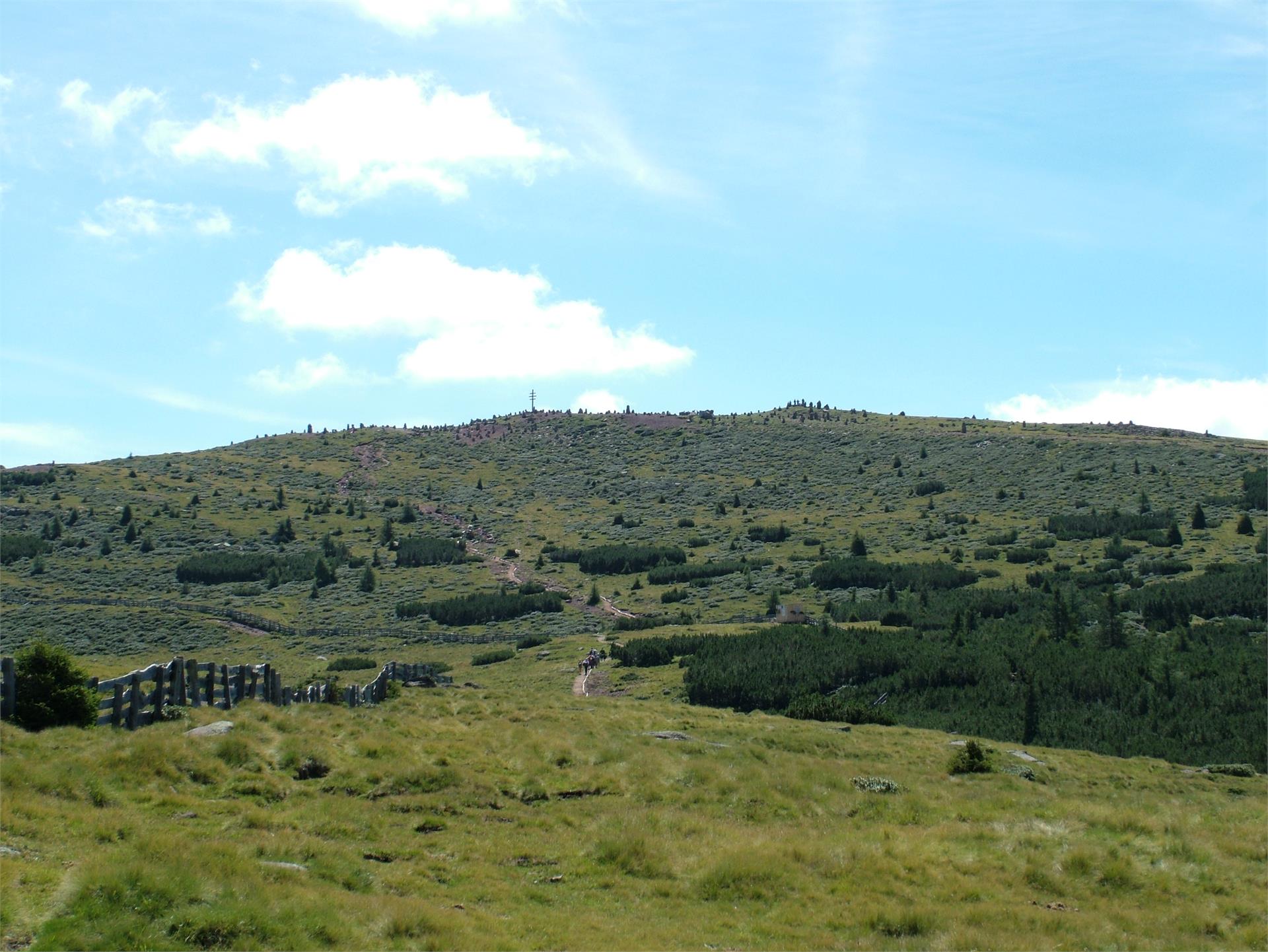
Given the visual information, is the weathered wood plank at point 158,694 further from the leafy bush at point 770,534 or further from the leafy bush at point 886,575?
the leafy bush at point 770,534

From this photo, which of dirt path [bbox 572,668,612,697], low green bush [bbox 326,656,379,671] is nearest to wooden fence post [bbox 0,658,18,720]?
dirt path [bbox 572,668,612,697]

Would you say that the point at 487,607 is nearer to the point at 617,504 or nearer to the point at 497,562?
the point at 497,562

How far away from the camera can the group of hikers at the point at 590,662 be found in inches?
2530

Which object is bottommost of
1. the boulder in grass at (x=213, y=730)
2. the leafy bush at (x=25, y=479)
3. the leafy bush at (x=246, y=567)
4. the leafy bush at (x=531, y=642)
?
the leafy bush at (x=531, y=642)

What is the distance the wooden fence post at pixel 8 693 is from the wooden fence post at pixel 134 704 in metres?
1.78

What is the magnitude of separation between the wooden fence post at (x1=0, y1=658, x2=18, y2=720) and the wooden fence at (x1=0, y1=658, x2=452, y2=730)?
0.03ft

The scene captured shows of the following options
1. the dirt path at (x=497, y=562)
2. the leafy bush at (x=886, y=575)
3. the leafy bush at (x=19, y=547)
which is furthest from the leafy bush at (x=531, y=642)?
the leafy bush at (x=19, y=547)

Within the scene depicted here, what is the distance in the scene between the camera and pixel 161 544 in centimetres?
12544

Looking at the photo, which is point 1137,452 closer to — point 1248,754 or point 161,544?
point 1248,754

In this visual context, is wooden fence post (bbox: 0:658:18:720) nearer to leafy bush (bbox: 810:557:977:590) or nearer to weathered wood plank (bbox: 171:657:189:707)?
weathered wood plank (bbox: 171:657:189:707)

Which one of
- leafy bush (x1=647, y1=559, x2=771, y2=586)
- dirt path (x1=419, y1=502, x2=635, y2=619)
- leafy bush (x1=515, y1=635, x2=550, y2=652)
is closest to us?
leafy bush (x1=515, y1=635, x2=550, y2=652)

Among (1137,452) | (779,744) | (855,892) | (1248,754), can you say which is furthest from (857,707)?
(1137,452)

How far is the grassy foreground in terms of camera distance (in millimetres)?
10336

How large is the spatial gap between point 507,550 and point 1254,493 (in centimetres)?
8460
